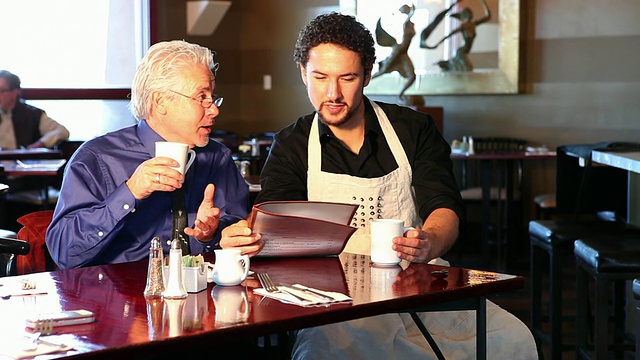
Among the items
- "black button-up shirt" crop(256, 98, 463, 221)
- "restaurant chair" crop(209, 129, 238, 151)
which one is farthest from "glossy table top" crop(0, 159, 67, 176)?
"black button-up shirt" crop(256, 98, 463, 221)

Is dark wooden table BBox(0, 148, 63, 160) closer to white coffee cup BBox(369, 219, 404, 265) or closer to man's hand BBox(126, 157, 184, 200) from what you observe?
man's hand BBox(126, 157, 184, 200)

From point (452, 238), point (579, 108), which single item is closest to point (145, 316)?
point (452, 238)

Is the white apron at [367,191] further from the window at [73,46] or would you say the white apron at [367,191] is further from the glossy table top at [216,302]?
the window at [73,46]

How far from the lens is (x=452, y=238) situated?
2.56 metres

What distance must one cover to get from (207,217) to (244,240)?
0.18m

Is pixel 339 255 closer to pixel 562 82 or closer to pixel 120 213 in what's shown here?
pixel 120 213

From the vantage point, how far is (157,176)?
211 cm

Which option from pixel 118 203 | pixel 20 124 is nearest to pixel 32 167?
pixel 20 124

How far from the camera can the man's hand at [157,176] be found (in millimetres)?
2086

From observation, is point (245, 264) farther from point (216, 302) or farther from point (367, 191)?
point (367, 191)

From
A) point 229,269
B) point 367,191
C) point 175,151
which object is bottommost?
point 229,269

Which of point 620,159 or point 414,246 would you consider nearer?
point 414,246

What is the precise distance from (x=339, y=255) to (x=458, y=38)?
5.39m

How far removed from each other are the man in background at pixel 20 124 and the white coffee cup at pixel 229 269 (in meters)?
5.41
